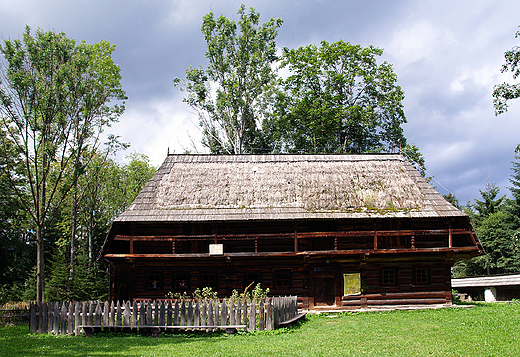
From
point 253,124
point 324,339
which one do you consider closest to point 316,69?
point 253,124

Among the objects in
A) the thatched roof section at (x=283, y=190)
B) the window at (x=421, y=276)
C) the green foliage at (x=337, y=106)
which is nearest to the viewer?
the thatched roof section at (x=283, y=190)

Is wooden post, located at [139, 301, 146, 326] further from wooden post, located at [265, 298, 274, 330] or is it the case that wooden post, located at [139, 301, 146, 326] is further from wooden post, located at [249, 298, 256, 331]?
wooden post, located at [265, 298, 274, 330]

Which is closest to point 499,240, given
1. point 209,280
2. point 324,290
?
point 324,290

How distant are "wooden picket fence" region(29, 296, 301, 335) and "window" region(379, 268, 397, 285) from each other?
8943mm

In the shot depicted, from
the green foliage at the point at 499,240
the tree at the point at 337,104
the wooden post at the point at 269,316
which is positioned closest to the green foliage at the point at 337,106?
the tree at the point at 337,104

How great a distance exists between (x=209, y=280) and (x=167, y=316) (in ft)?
25.6

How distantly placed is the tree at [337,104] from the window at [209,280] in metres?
15.5

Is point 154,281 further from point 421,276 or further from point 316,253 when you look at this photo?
point 421,276

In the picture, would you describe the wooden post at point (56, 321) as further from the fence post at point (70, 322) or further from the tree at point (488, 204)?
the tree at point (488, 204)

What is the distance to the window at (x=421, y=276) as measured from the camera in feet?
72.3

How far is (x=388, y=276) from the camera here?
2212 cm

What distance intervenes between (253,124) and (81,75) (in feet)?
52.2

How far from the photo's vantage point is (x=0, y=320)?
1964 centimetres

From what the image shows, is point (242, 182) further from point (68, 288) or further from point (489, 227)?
point (489, 227)
